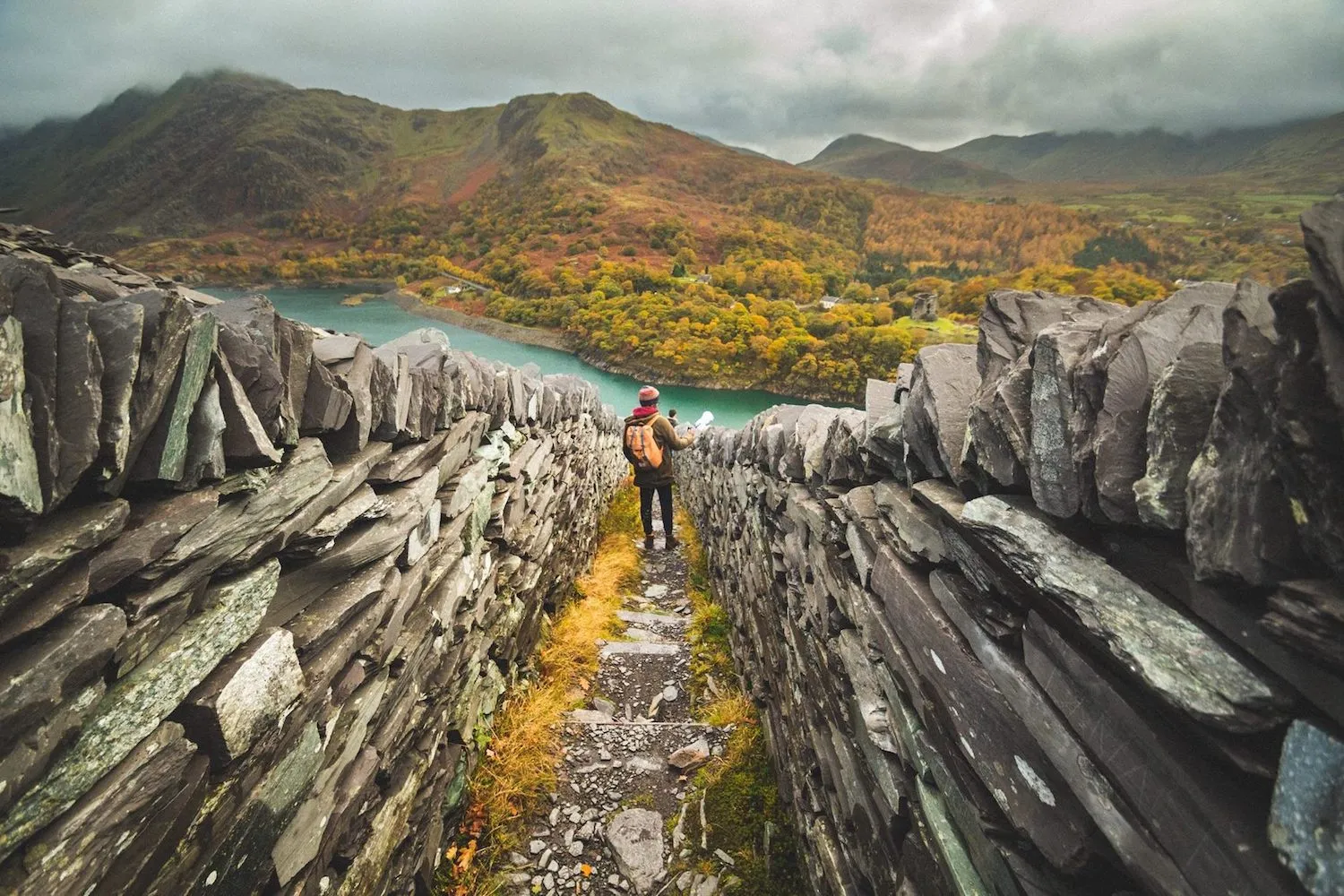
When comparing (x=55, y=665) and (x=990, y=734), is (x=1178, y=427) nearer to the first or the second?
(x=990, y=734)

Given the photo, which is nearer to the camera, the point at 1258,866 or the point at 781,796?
the point at 1258,866

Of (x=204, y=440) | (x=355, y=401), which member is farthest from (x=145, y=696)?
(x=355, y=401)

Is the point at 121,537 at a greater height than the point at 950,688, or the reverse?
the point at 121,537

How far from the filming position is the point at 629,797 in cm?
397

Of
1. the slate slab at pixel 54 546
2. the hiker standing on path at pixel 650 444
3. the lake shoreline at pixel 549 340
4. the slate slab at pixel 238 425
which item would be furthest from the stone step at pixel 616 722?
the lake shoreline at pixel 549 340

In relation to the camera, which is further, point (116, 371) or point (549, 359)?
point (549, 359)

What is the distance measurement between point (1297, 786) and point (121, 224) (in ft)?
326

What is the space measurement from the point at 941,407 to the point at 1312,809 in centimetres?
135

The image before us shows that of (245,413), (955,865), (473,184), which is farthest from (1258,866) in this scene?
(473,184)

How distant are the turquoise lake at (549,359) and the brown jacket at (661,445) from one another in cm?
2260

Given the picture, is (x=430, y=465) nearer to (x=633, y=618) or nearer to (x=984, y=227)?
(x=633, y=618)

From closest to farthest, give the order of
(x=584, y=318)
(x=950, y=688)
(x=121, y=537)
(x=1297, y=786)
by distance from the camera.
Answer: (x=1297, y=786) < (x=121, y=537) < (x=950, y=688) < (x=584, y=318)

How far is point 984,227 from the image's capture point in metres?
102

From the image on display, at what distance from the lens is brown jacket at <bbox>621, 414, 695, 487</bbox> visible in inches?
345
